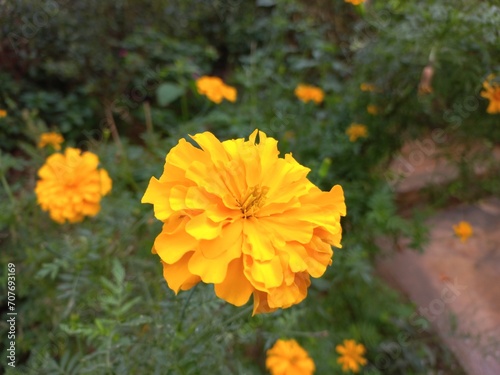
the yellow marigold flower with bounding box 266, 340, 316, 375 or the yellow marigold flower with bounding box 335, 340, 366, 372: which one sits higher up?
the yellow marigold flower with bounding box 266, 340, 316, 375

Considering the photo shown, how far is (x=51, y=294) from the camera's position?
1388mm

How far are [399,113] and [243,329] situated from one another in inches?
47.4

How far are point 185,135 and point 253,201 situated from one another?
1195 millimetres

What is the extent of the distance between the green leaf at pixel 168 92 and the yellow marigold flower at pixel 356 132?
103 centimetres

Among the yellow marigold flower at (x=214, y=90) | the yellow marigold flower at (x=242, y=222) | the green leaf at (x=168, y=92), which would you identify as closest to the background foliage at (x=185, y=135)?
the green leaf at (x=168, y=92)

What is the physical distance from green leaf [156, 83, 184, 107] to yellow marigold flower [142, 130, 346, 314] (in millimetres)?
1724

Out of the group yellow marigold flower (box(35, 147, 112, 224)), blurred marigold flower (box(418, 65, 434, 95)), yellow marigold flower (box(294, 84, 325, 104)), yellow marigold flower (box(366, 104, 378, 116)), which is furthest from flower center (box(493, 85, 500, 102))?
yellow marigold flower (box(35, 147, 112, 224))

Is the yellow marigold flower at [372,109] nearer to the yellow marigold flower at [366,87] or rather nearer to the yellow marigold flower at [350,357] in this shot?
the yellow marigold flower at [366,87]

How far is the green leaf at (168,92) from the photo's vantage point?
2.36m

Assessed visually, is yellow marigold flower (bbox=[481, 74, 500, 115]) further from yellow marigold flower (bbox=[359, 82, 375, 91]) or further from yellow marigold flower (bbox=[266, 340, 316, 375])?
yellow marigold flower (bbox=[266, 340, 316, 375])

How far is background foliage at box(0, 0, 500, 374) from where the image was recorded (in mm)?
1029

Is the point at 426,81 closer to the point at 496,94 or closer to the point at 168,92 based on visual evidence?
the point at 496,94

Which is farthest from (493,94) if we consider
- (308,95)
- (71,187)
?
(71,187)

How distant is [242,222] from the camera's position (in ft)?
2.35
